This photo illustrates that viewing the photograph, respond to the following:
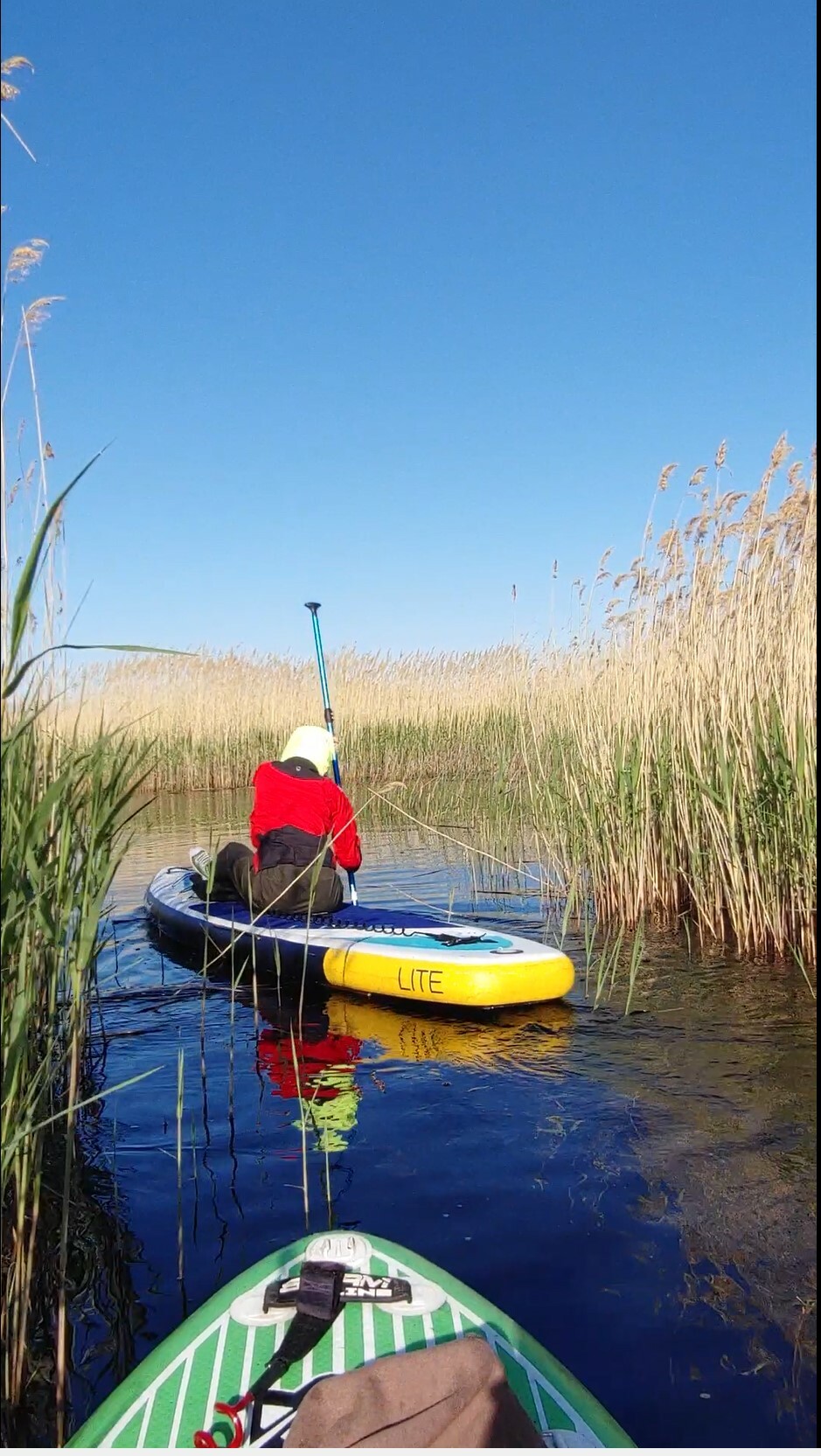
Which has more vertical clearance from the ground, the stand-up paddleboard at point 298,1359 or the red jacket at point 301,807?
the red jacket at point 301,807

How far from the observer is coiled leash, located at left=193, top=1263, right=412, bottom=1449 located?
2.04 m

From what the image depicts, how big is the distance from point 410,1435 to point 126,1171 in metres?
2.32

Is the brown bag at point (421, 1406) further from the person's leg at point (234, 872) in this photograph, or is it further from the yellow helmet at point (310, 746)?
the yellow helmet at point (310, 746)

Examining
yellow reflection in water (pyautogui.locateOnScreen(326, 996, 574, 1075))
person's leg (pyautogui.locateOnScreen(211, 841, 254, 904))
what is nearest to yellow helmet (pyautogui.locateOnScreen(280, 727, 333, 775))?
person's leg (pyautogui.locateOnScreen(211, 841, 254, 904))

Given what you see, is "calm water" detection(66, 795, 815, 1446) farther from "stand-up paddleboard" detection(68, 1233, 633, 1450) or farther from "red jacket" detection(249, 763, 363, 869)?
"red jacket" detection(249, 763, 363, 869)

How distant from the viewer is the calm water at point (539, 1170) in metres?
2.66

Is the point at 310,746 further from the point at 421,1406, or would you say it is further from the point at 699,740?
the point at 421,1406

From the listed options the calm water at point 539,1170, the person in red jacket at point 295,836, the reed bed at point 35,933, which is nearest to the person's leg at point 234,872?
the person in red jacket at point 295,836

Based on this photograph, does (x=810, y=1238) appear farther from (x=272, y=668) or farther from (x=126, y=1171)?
(x=272, y=668)

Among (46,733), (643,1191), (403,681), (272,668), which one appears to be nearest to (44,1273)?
(46,733)

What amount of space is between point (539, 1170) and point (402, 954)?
2.09 meters

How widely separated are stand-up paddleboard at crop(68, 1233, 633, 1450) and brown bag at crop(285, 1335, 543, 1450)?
204 millimetres

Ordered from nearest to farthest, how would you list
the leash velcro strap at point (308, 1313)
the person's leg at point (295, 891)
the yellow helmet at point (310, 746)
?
the leash velcro strap at point (308, 1313) < the person's leg at point (295, 891) < the yellow helmet at point (310, 746)

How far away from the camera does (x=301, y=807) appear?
648 cm
